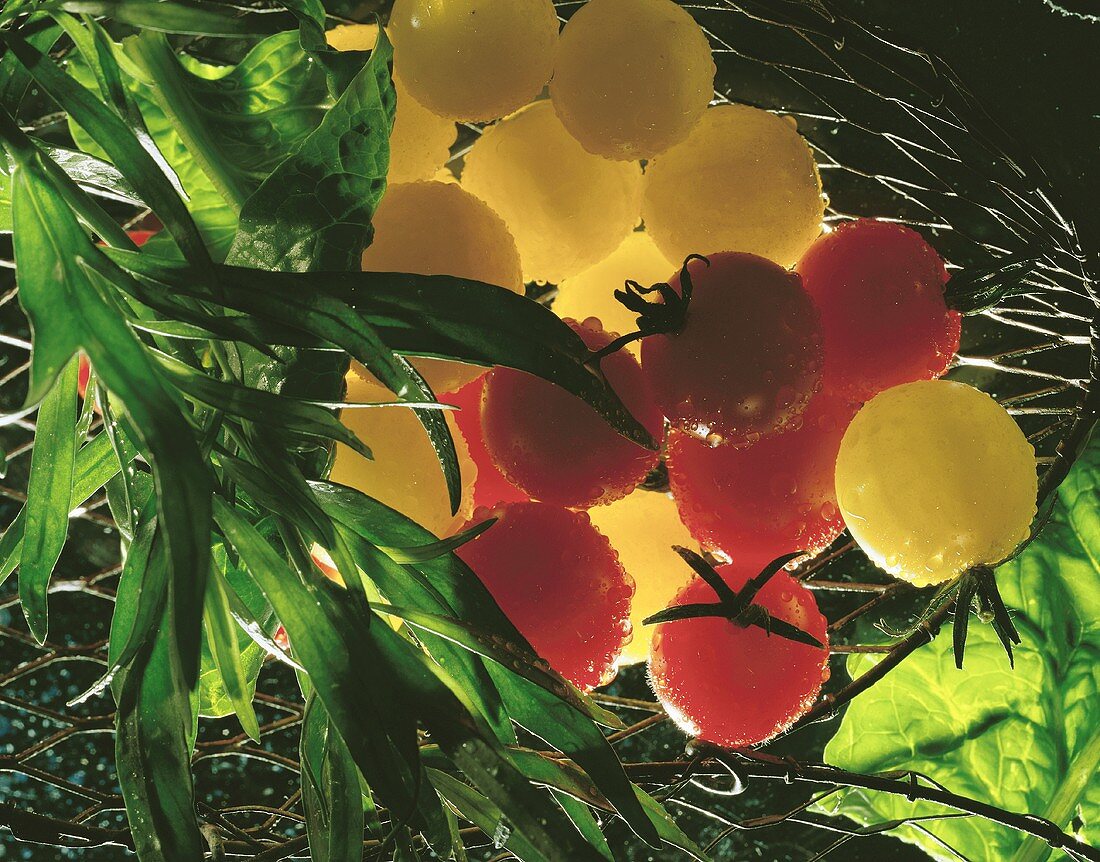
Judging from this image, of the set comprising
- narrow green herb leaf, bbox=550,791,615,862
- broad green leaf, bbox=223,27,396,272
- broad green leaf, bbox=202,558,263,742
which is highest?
broad green leaf, bbox=223,27,396,272

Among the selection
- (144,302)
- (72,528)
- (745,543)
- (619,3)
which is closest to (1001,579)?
(745,543)

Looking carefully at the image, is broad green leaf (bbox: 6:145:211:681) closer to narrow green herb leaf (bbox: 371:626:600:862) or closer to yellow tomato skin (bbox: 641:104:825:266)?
narrow green herb leaf (bbox: 371:626:600:862)

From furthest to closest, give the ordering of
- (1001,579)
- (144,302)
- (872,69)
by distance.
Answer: (1001,579), (872,69), (144,302)

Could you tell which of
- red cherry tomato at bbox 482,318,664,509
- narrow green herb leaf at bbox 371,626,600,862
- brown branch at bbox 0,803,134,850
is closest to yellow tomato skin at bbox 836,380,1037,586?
red cherry tomato at bbox 482,318,664,509

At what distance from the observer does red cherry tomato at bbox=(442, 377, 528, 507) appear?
0.58m

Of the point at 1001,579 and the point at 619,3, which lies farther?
the point at 1001,579

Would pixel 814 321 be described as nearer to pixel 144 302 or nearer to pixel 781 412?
pixel 781 412

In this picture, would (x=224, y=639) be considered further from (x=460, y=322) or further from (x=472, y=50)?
(x=472, y=50)

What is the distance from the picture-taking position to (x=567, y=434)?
497mm

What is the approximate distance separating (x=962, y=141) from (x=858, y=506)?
0.81 feet

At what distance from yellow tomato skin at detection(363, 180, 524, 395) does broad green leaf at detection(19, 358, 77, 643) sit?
159 mm

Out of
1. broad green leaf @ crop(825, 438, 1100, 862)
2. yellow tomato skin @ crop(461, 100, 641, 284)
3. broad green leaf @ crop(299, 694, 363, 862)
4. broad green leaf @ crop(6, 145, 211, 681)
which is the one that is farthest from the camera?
broad green leaf @ crop(825, 438, 1100, 862)

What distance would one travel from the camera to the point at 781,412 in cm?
49

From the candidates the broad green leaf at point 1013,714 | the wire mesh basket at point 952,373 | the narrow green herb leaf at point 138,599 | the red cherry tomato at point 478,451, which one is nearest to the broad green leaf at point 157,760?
the narrow green herb leaf at point 138,599
